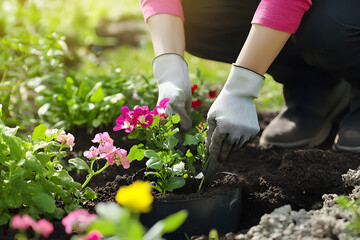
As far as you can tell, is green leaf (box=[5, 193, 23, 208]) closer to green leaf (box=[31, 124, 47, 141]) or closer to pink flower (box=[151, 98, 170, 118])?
green leaf (box=[31, 124, 47, 141])

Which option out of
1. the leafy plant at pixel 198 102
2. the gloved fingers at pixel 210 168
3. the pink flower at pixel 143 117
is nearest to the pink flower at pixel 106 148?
the pink flower at pixel 143 117

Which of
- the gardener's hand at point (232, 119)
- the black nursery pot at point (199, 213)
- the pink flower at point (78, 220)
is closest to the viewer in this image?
the pink flower at point (78, 220)

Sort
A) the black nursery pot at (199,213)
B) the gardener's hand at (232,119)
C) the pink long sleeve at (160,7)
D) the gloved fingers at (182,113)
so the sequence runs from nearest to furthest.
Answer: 1. the black nursery pot at (199,213)
2. the gardener's hand at (232,119)
3. the gloved fingers at (182,113)
4. the pink long sleeve at (160,7)

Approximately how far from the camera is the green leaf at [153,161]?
157cm

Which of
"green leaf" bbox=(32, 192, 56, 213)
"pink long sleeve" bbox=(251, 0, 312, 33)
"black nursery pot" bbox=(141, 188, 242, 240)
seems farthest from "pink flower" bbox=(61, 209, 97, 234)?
"pink long sleeve" bbox=(251, 0, 312, 33)

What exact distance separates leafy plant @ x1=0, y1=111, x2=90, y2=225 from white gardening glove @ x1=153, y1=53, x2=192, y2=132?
1.43ft

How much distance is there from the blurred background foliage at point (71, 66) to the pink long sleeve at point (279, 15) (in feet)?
2.65

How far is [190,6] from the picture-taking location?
244 centimetres

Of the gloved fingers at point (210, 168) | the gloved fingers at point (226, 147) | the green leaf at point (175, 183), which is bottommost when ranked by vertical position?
the gloved fingers at point (210, 168)

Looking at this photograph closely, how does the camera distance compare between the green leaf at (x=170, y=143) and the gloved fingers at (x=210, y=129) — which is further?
the gloved fingers at (x=210, y=129)

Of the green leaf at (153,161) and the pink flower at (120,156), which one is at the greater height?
the green leaf at (153,161)

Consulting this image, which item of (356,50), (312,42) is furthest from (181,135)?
(356,50)

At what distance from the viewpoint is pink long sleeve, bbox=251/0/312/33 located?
174cm

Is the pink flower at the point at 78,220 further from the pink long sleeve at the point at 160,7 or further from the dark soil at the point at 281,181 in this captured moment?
the pink long sleeve at the point at 160,7
